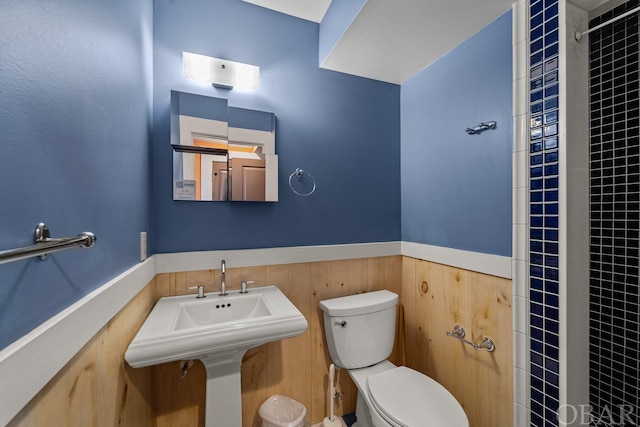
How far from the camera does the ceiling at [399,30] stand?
1.12 m

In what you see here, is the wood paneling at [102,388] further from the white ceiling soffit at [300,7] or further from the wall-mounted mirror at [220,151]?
the white ceiling soffit at [300,7]

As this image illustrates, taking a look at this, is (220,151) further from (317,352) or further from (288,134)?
(317,352)

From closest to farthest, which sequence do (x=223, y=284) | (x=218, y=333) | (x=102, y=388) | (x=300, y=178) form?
(x=102, y=388)
(x=218, y=333)
(x=223, y=284)
(x=300, y=178)

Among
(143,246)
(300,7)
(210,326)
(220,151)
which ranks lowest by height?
(210,326)

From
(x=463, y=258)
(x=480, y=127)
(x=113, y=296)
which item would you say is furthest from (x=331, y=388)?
(x=480, y=127)

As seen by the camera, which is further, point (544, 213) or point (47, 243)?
point (544, 213)

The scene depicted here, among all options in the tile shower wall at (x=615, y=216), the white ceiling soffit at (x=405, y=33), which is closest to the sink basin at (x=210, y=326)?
the white ceiling soffit at (x=405, y=33)

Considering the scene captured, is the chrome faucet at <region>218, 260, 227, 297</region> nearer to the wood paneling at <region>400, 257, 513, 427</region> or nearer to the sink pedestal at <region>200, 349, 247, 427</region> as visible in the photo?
the sink pedestal at <region>200, 349, 247, 427</region>

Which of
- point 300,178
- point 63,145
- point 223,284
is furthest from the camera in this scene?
point 300,178

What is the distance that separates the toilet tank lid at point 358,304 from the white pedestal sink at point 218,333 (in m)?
0.32

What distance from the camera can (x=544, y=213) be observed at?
1.00 meters

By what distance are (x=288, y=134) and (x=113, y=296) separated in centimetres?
113

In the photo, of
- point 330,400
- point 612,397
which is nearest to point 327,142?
point 330,400

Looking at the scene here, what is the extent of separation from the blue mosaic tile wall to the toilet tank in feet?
2.20
